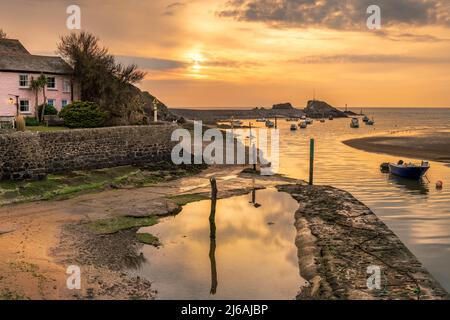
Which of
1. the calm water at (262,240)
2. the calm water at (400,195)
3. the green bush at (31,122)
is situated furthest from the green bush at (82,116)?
the calm water at (400,195)

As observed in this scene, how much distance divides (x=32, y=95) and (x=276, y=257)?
3288cm

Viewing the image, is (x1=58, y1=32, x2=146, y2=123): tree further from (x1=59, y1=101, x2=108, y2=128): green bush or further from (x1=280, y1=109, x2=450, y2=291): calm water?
(x1=280, y1=109, x2=450, y2=291): calm water

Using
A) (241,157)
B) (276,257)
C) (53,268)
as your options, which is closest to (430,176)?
(241,157)

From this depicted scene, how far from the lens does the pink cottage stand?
1644 inches

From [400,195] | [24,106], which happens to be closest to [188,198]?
[400,195]

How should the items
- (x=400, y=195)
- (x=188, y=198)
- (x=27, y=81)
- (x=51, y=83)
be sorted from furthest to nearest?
(x=51, y=83) → (x=27, y=81) → (x=400, y=195) → (x=188, y=198)

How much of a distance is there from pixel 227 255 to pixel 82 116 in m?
23.6

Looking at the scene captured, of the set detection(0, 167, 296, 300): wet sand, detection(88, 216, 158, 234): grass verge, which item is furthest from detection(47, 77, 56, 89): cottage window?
detection(88, 216, 158, 234): grass verge

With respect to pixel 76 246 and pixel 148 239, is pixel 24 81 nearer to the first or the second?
pixel 76 246

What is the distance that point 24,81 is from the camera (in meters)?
42.8

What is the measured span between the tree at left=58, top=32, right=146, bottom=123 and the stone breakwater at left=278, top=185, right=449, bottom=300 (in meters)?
26.0

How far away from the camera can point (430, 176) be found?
1608 inches
